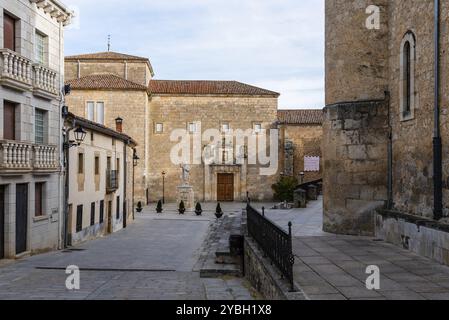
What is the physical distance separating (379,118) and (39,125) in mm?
9973

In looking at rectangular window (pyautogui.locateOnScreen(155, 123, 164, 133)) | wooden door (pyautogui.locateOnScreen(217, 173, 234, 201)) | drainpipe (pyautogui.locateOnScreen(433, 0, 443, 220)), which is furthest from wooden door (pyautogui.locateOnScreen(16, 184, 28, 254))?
wooden door (pyautogui.locateOnScreen(217, 173, 234, 201))

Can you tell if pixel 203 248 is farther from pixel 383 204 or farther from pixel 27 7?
pixel 27 7

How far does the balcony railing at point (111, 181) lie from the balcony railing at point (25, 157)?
8261 mm

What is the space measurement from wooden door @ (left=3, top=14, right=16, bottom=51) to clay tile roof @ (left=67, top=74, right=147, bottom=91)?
26244 mm

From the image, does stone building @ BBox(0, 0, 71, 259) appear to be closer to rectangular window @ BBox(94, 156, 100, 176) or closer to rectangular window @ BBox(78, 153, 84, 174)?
rectangular window @ BBox(78, 153, 84, 174)

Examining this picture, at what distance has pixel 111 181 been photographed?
81.8 feet

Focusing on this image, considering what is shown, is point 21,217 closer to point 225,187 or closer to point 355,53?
point 355,53

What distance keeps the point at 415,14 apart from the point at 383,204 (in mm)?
4271

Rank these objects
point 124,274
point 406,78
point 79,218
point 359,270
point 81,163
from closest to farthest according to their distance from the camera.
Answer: point 359,270
point 406,78
point 124,274
point 79,218
point 81,163

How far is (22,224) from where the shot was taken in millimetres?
14297

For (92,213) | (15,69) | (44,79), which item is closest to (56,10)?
(44,79)

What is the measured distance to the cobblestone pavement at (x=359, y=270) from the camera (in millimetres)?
6227

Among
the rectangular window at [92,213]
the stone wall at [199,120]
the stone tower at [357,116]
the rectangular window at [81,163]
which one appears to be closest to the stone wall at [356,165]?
the stone tower at [357,116]
